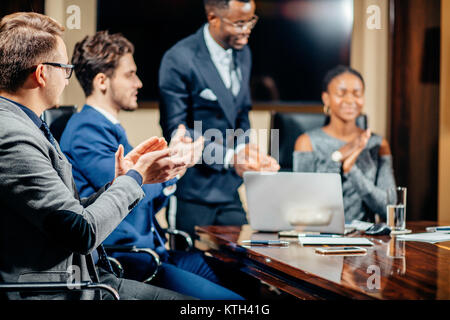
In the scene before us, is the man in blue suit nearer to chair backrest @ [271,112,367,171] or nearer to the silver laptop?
the silver laptop

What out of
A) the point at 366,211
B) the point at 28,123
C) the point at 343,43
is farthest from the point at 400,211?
the point at 343,43

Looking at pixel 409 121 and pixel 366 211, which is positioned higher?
pixel 409 121

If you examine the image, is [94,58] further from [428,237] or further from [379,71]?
[379,71]

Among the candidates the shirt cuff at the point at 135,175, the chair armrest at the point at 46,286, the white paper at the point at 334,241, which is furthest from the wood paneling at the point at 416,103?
the chair armrest at the point at 46,286

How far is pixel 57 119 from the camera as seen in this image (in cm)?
232

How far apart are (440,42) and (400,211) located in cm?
194

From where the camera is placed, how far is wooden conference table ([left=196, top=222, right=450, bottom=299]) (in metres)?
1.13

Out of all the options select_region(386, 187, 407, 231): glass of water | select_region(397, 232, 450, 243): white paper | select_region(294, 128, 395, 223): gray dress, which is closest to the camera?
select_region(397, 232, 450, 243): white paper

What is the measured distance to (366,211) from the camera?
2.75m

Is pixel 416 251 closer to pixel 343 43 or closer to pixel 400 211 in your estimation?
pixel 400 211

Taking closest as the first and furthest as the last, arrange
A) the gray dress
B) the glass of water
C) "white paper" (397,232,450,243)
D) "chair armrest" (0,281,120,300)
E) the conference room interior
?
"chair armrest" (0,281,120,300) → "white paper" (397,232,450,243) → the glass of water → the gray dress → the conference room interior

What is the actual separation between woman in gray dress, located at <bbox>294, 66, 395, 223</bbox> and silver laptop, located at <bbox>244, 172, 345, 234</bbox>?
2.71ft

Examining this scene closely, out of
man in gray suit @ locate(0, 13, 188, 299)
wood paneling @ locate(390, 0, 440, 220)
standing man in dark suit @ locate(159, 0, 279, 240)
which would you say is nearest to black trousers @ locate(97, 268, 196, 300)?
man in gray suit @ locate(0, 13, 188, 299)

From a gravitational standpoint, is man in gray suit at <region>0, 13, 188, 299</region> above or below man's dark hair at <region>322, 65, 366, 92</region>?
below
